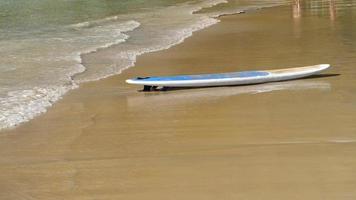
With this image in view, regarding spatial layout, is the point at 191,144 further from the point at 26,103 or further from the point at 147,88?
the point at 26,103

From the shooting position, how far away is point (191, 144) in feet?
22.8

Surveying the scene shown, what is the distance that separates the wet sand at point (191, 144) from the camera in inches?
219

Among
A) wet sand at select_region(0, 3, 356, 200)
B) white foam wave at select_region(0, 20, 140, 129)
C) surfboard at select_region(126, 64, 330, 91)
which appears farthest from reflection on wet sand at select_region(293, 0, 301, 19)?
surfboard at select_region(126, 64, 330, 91)

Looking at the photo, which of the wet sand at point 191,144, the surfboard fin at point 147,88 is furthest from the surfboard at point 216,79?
the wet sand at point 191,144

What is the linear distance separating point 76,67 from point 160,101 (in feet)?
14.0

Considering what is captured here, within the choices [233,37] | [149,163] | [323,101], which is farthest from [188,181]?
[233,37]

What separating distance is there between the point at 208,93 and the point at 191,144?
2.90 meters

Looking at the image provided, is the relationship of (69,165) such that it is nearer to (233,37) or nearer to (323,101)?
(323,101)

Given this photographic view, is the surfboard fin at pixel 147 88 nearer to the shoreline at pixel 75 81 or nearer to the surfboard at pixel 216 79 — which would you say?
the surfboard at pixel 216 79

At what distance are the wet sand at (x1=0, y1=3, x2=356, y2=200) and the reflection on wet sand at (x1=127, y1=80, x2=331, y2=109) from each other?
1cm

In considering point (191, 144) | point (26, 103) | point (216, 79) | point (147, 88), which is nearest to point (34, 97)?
point (26, 103)

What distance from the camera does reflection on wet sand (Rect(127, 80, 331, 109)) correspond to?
943 centimetres

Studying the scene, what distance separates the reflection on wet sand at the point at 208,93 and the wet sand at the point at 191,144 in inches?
0.6

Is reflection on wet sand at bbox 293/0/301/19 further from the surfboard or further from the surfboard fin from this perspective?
the surfboard fin
